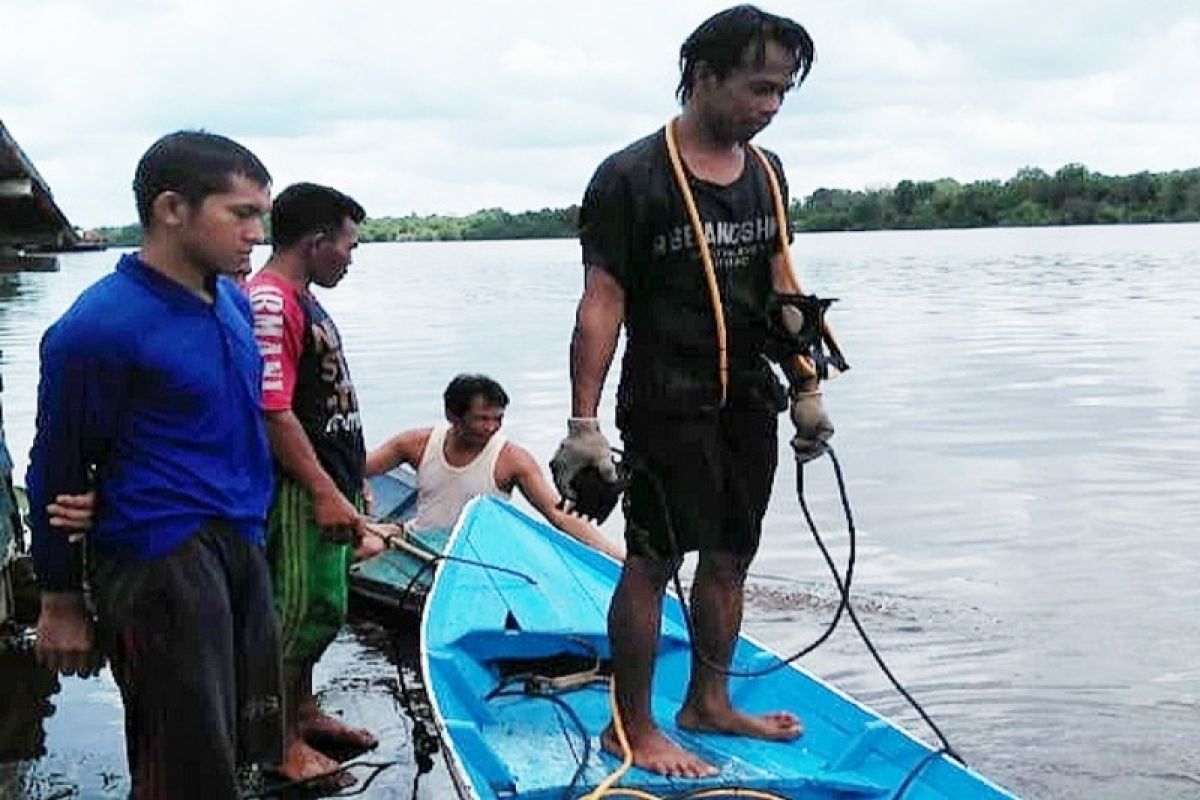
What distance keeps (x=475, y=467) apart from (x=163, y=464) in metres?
5.04

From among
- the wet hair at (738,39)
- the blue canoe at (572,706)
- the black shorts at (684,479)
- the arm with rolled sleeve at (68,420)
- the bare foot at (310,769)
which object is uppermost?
the wet hair at (738,39)

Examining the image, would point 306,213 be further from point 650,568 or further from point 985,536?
point 985,536

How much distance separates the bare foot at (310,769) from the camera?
19.8 feet

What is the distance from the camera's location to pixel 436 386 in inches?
1042

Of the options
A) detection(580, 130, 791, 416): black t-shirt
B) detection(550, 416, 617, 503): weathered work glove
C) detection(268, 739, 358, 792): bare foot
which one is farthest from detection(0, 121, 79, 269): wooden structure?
detection(550, 416, 617, 503): weathered work glove

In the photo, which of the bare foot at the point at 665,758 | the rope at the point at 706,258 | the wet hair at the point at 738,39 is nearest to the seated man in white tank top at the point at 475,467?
the bare foot at the point at 665,758

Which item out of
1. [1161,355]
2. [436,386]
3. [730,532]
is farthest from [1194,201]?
[730,532]

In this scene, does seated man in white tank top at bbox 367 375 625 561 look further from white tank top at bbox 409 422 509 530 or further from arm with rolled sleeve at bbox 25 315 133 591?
arm with rolled sleeve at bbox 25 315 133 591

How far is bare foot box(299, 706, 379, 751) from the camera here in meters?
6.70

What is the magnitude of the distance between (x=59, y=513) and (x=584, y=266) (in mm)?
1693

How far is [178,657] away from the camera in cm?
379

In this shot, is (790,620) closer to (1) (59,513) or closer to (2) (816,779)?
(2) (816,779)

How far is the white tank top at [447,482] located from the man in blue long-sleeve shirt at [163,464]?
15.8ft

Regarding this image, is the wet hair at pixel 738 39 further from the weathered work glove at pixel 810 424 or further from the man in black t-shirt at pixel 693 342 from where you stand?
the weathered work glove at pixel 810 424
